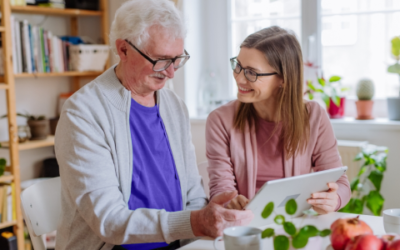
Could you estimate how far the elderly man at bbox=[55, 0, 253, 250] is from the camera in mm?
1226

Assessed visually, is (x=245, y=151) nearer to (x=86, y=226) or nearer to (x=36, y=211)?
(x=86, y=226)

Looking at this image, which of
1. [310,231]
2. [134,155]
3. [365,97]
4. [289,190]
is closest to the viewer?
[310,231]

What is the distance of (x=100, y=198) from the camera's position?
1229 mm

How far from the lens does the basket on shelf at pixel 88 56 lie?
9.61ft

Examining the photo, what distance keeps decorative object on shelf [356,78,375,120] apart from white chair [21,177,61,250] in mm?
1744

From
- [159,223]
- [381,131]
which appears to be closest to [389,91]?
[381,131]

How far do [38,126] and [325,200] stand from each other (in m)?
2.01

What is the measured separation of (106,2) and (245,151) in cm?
190

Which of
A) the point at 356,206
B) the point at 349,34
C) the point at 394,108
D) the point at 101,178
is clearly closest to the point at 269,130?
the point at 101,178

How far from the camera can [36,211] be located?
56.7 inches

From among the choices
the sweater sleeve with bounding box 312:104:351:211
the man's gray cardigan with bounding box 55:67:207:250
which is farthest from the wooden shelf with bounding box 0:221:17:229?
the sweater sleeve with bounding box 312:104:351:211

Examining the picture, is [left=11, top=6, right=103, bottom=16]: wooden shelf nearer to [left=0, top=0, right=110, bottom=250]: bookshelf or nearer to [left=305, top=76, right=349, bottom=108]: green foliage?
[left=0, top=0, right=110, bottom=250]: bookshelf

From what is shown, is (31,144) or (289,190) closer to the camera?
(289,190)

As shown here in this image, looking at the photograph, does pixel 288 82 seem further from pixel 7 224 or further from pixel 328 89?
pixel 7 224
